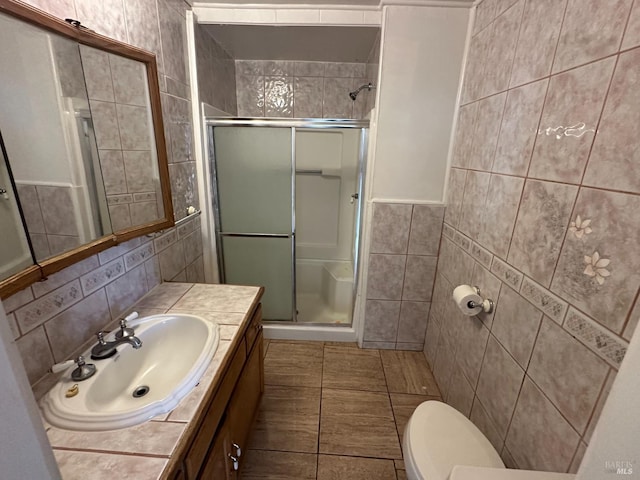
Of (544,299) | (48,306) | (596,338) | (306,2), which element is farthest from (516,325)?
(306,2)

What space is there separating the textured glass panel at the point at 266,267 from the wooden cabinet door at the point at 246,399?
82 centimetres

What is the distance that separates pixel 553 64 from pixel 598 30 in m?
0.16

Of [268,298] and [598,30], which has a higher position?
[598,30]

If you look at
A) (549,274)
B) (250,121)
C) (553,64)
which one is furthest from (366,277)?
(553,64)

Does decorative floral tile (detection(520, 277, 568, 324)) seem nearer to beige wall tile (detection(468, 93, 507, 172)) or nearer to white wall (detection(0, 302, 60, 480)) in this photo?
beige wall tile (detection(468, 93, 507, 172))

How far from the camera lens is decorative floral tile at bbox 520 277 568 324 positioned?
93 cm

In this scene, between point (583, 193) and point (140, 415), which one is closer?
point (140, 415)

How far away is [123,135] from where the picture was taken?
118cm

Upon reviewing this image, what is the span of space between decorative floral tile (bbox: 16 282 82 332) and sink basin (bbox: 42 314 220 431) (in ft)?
0.55

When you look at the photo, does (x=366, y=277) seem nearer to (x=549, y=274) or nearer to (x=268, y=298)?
(x=268, y=298)

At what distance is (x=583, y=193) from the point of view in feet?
2.86

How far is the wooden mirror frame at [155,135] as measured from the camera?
2.49 ft

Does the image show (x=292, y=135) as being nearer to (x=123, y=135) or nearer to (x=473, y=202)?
(x=123, y=135)

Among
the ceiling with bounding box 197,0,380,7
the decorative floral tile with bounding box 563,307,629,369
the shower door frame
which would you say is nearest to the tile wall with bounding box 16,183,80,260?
the shower door frame
